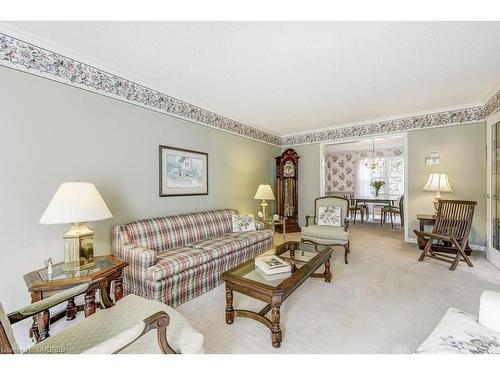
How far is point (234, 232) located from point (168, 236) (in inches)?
43.0

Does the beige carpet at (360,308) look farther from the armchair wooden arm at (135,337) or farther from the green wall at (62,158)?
the green wall at (62,158)

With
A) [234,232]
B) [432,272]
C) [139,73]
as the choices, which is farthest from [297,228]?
[139,73]

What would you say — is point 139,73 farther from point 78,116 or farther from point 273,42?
point 273,42

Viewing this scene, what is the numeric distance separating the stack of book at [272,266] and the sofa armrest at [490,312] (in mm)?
1246

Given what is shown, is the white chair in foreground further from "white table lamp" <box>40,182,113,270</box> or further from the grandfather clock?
the grandfather clock

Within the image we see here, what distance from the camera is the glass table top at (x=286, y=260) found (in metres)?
→ 1.94

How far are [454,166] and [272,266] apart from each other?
3.99m

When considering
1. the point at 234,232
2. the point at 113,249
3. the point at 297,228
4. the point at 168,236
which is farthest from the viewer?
the point at 297,228

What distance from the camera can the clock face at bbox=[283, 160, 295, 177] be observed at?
211 inches

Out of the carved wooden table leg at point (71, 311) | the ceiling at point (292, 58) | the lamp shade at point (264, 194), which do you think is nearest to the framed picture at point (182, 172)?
the ceiling at point (292, 58)

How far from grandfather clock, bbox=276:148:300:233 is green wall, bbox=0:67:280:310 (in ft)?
8.25
